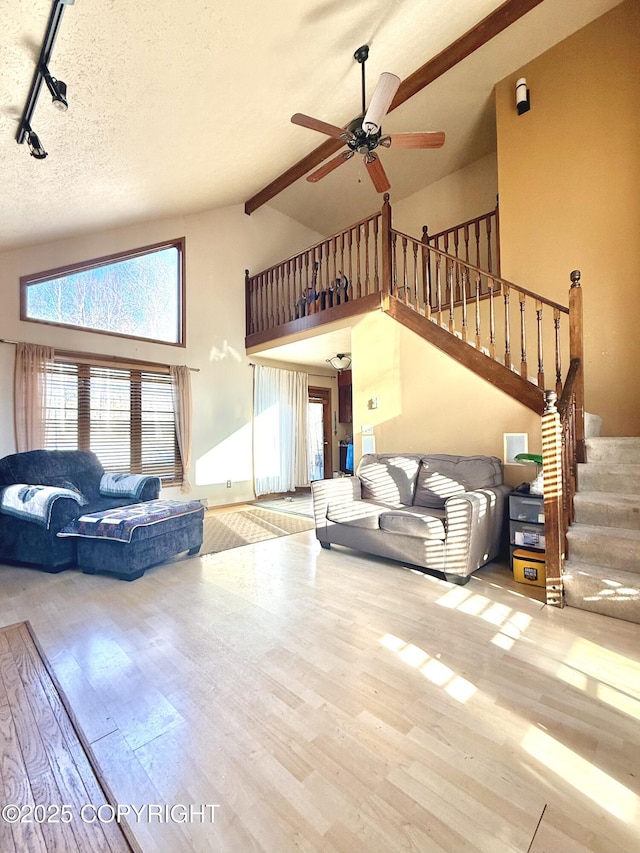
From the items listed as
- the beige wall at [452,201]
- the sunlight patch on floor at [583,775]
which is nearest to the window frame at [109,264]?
the beige wall at [452,201]

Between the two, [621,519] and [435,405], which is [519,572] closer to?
[621,519]

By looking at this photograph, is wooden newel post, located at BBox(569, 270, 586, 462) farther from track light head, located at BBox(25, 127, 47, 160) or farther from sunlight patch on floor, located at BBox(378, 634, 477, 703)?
track light head, located at BBox(25, 127, 47, 160)

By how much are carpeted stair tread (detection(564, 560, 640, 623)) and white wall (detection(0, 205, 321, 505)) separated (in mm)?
Answer: 4753

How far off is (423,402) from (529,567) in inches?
75.7

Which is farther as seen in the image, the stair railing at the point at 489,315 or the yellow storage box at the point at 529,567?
the stair railing at the point at 489,315

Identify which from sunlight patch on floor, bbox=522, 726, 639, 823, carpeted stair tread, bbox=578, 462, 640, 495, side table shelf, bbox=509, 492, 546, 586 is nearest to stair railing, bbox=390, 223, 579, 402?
carpeted stair tread, bbox=578, 462, 640, 495

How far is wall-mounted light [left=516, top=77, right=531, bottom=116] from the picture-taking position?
4141 mm

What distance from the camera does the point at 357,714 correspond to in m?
1.47

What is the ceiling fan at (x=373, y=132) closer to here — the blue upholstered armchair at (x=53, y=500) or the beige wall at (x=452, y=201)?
the beige wall at (x=452, y=201)

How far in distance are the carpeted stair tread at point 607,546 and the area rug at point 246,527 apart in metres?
2.72

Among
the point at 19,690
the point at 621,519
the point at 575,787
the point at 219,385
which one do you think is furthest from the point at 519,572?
the point at 219,385

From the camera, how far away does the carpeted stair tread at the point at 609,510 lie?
2.50 meters

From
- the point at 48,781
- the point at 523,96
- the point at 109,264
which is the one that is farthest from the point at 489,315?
the point at 48,781

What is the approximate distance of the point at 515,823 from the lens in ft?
3.43
